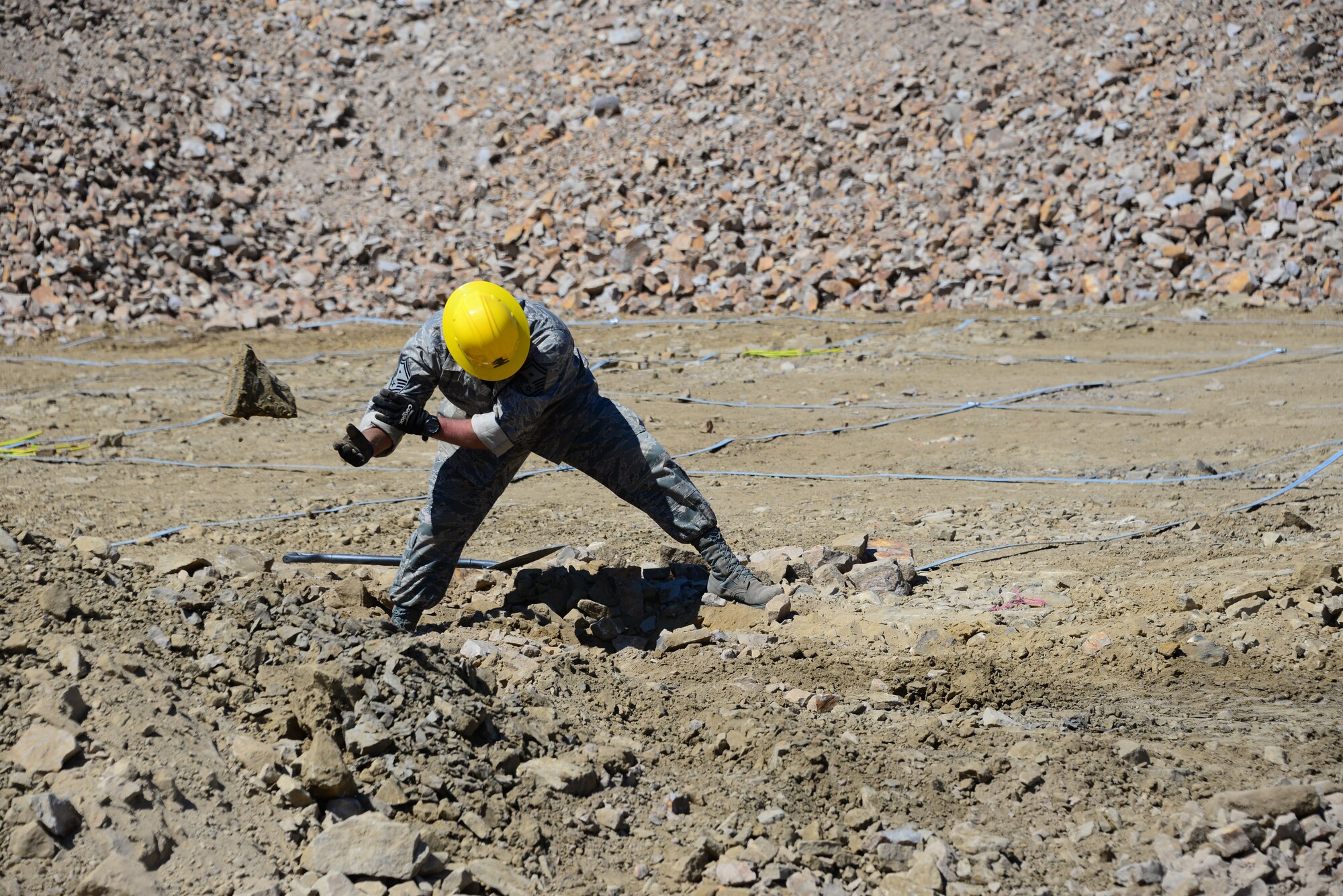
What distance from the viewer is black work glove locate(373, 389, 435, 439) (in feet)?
15.1

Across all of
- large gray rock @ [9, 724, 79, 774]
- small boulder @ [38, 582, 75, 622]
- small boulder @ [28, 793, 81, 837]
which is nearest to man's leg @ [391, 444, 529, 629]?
small boulder @ [38, 582, 75, 622]

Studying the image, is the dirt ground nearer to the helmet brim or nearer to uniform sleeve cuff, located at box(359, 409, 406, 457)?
uniform sleeve cuff, located at box(359, 409, 406, 457)

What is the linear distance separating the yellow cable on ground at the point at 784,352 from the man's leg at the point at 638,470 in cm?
593

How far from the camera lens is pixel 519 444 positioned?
15.9 ft

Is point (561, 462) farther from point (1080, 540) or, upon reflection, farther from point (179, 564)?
point (1080, 540)

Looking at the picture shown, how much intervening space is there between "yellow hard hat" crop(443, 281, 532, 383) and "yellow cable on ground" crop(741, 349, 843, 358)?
657cm

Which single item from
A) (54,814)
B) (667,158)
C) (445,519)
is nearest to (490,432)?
(445,519)

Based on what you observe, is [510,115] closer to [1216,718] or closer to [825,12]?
[825,12]

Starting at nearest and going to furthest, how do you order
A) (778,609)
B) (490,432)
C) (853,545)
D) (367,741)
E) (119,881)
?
(119,881), (367,741), (490,432), (778,609), (853,545)

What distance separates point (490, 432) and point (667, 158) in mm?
10902

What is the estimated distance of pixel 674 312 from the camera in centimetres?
1317

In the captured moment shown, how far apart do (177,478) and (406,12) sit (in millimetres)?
11748

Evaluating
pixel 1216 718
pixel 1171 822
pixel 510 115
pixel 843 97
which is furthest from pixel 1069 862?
pixel 510 115

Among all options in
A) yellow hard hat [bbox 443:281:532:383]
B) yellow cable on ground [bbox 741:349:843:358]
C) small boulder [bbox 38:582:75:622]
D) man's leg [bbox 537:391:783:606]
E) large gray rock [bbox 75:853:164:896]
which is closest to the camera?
large gray rock [bbox 75:853:164:896]
